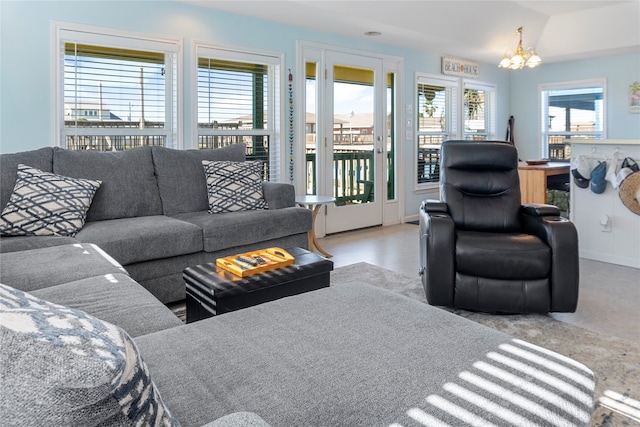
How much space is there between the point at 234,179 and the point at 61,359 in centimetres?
327

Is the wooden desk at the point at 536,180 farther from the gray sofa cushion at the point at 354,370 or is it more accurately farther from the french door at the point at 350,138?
the gray sofa cushion at the point at 354,370

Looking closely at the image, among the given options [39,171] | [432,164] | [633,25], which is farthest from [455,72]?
[39,171]

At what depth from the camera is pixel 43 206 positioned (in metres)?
2.82

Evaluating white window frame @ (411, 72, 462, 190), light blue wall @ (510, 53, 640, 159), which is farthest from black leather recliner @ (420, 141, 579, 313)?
light blue wall @ (510, 53, 640, 159)

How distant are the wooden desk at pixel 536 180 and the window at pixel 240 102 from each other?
8.73 feet

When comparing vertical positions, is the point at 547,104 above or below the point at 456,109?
above

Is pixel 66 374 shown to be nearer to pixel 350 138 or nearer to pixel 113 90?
pixel 113 90

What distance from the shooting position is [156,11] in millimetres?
3957

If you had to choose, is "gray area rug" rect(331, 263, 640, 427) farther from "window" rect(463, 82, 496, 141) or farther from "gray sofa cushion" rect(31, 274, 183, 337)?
"window" rect(463, 82, 496, 141)

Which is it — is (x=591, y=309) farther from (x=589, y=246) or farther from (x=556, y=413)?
(x=556, y=413)

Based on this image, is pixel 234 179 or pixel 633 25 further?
pixel 633 25

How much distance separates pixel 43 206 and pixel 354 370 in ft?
8.24

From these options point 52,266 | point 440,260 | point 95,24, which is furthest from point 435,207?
point 95,24

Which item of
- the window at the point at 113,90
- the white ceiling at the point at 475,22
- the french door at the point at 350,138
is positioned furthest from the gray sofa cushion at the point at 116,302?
the french door at the point at 350,138
